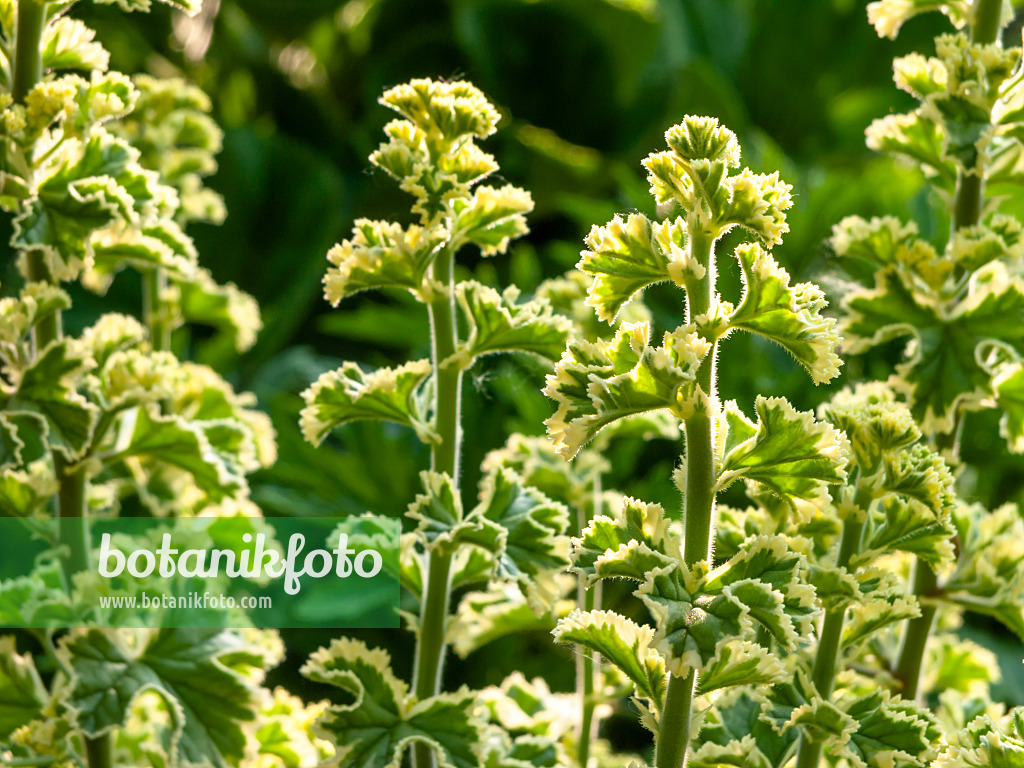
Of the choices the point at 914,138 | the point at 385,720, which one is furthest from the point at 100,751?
the point at 914,138

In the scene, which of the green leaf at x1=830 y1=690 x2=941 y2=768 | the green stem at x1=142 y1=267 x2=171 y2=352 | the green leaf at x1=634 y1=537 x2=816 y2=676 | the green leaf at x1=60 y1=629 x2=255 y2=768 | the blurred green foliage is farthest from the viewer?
the blurred green foliage

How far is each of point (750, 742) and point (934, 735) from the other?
0.09m

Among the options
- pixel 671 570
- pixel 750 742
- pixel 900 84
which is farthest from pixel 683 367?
pixel 900 84

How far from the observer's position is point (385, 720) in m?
0.60

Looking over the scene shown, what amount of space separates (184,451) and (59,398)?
4.3 inches

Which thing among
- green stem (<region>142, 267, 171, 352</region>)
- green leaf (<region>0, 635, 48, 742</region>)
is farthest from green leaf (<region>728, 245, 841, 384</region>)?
green stem (<region>142, 267, 171, 352</region>)

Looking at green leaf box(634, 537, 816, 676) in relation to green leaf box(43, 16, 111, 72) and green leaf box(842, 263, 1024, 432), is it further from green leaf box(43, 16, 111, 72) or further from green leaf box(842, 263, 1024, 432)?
green leaf box(43, 16, 111, 72)

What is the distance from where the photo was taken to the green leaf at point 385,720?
59 centimetres

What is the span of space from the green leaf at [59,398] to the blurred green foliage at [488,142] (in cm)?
52

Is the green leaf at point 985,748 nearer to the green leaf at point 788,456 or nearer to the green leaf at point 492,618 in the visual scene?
the green leaf at point 788,456

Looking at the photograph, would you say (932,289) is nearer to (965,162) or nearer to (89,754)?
(965,162)

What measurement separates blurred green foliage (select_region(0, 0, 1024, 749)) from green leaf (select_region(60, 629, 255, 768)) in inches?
17.7

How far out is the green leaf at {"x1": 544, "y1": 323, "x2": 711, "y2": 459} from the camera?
44 centimetres

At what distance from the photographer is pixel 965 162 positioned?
2.21 ft
